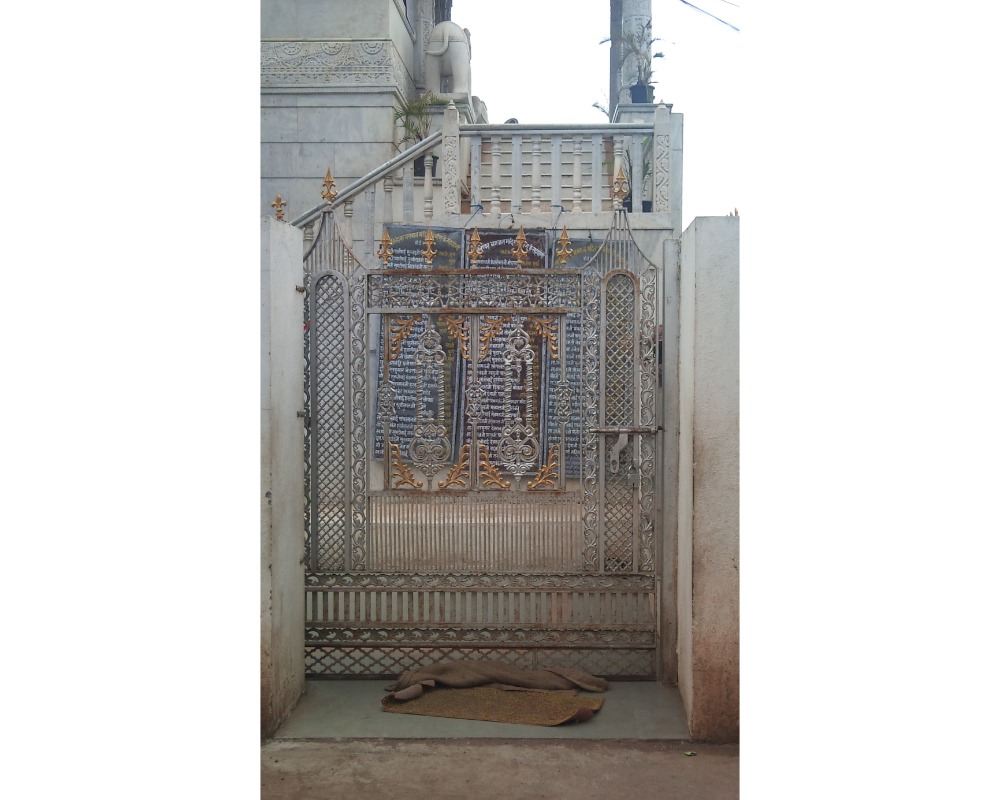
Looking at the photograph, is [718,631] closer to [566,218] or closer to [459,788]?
[459,788]

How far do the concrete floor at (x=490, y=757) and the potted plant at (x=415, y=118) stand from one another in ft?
23.1

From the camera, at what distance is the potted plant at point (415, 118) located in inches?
381

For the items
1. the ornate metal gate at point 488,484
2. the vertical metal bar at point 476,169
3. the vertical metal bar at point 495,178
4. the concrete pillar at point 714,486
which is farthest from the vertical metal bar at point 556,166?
the concrete pillar at point 714,486

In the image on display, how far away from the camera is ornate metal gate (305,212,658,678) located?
13.6 feet

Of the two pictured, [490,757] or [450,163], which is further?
[450,163]

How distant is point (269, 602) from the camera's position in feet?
11.7

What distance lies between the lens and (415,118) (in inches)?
390

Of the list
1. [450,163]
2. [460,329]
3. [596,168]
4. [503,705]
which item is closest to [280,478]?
[460,329]

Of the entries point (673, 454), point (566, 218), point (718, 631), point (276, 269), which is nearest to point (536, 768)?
point (718, 631)

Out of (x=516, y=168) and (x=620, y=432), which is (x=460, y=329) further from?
(x=516, y=168)

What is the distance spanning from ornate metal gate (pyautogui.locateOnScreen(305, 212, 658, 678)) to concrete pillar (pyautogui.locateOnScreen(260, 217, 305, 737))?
0.64ft

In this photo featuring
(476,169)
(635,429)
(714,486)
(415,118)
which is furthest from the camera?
(415,118)

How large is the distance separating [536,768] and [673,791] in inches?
19.8

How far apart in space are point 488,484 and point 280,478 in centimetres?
99
